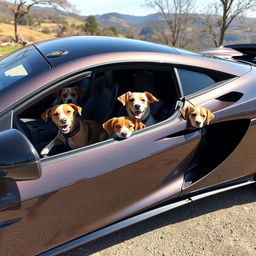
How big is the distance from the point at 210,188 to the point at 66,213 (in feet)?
3.86

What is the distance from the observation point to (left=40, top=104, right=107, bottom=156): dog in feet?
7.11

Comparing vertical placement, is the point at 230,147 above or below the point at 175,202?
above

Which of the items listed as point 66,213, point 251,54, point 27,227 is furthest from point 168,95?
point 251,54

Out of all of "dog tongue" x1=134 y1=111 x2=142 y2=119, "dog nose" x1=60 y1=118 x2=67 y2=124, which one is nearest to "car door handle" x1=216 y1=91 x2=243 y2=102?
"dog tongue" x1=134 y1=111 x2=142 y2=119

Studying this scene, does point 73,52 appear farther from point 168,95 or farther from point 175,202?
point 175,202

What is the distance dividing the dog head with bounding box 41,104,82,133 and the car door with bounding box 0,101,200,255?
0.46 metres

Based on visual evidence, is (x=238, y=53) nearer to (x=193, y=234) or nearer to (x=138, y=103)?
(x=138, y=103)

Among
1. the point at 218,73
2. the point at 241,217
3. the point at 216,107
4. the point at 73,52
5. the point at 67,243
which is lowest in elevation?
the point at 241,217

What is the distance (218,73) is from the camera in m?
2.31

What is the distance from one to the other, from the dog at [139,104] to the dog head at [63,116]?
1.24 feet

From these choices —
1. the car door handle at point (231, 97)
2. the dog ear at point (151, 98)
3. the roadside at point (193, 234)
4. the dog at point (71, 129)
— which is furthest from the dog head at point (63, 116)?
the car door handle at point (231, 97)

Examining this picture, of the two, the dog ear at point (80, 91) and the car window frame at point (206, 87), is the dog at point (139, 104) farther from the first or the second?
the dog ear at point (80, 91)

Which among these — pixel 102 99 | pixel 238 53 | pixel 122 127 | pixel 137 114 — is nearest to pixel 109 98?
pixel 102 99

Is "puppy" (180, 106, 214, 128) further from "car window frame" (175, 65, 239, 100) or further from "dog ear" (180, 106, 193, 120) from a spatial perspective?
"car window frame" (175, 65, 239, 100)
